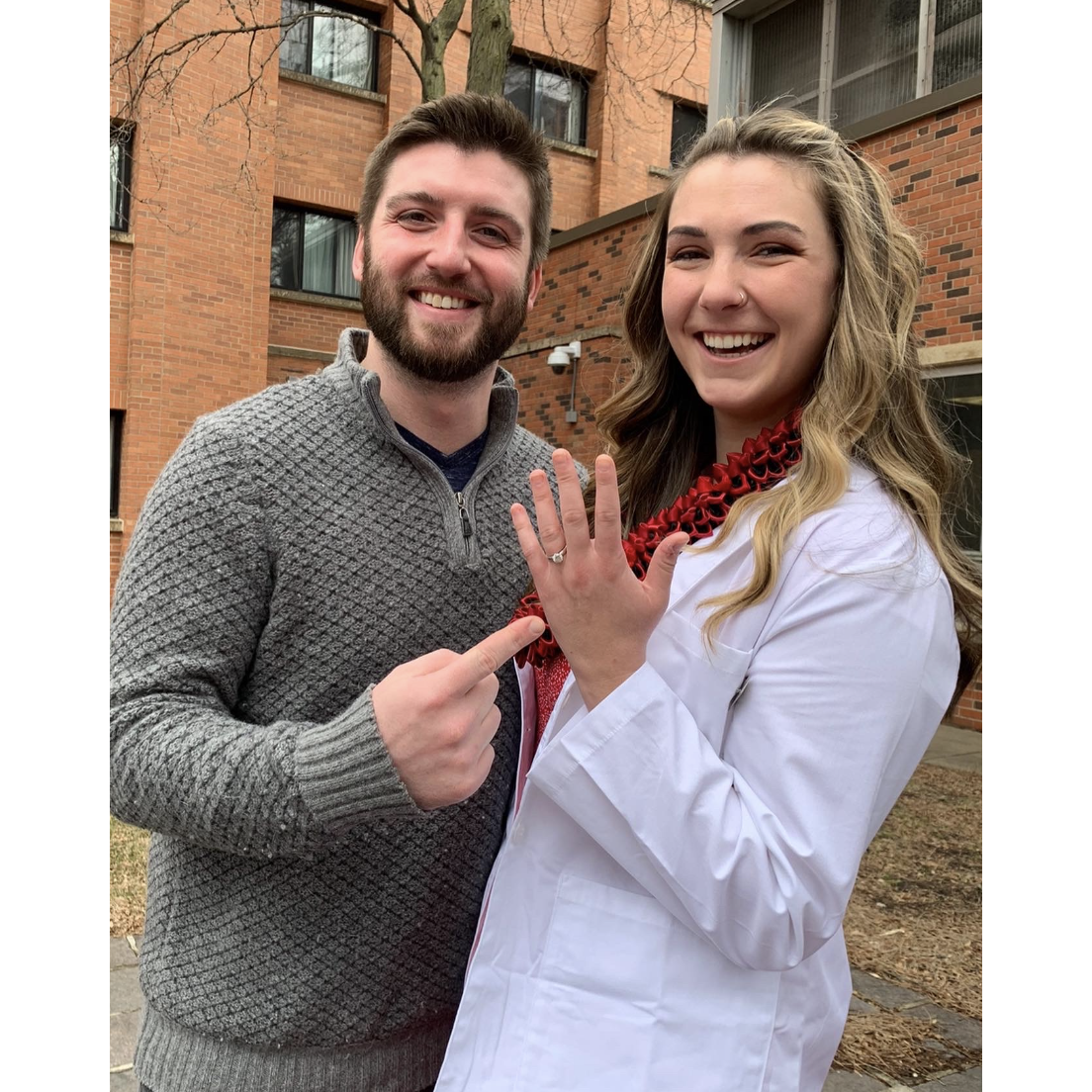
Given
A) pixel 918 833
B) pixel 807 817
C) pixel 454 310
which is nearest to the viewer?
pixel 807 817

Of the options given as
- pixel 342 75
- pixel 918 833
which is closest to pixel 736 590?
pixel 918 833

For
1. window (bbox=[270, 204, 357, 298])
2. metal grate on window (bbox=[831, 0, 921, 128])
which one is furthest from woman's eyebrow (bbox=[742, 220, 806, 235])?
window (bbox=[270, 204, 357, 298])

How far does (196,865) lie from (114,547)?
12.2 m

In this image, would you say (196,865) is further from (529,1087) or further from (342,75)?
(342,75)

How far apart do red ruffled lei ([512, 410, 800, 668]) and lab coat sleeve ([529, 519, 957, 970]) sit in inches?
10.7

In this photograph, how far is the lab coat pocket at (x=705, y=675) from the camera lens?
4.73 ft

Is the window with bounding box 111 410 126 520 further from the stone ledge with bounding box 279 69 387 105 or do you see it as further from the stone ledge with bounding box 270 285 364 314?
the stone ledge with bounding box 279 69 387 105

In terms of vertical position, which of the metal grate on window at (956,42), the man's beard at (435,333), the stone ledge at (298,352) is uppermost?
the metal grate on window at (956,42)

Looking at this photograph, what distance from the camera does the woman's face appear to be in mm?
1702

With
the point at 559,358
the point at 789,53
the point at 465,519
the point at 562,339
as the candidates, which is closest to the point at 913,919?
the point at 465,519

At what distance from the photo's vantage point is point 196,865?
70.0 inches

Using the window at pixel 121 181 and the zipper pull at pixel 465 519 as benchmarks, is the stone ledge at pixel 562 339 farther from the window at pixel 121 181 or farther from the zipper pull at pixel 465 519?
the zipper pull at pixel 465 519

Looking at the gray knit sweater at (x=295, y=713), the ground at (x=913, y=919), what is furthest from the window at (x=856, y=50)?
the gray knit sweater at (x=295, y=713)

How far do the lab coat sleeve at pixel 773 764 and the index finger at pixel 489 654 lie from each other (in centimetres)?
13
